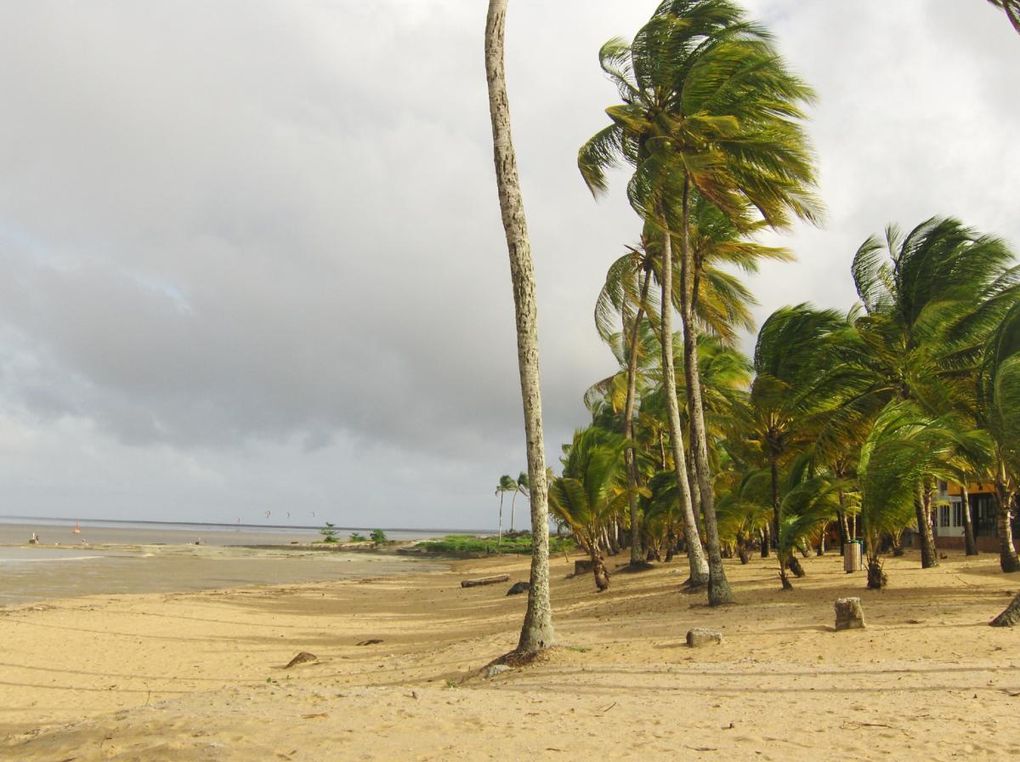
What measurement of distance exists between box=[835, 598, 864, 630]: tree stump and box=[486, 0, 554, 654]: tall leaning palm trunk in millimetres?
3615

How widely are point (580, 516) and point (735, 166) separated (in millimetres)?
8495

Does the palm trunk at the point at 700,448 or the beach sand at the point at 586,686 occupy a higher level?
the palm trunk at the point at 700,448

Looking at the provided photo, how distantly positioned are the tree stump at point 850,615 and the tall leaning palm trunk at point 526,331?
3615 millimetres

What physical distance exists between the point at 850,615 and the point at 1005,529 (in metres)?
10.00

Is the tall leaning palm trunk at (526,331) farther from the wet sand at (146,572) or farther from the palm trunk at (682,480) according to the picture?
the wet sand at (146,572)

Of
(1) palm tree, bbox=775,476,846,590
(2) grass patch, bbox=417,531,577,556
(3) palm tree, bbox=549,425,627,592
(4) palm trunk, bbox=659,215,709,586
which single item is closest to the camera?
(1) palm tree, bbox=775,476,846,590

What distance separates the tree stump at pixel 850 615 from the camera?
9969mm

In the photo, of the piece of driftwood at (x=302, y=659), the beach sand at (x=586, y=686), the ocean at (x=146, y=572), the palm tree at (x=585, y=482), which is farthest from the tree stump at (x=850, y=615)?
the ocean at (x=146, y=572)

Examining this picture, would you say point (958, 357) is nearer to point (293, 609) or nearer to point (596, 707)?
point (596, 707)

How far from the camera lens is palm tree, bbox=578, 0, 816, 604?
46.9 feet

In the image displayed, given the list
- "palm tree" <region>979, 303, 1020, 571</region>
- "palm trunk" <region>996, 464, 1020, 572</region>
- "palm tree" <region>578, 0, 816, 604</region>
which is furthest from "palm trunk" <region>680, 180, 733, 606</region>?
"palm trunk" <region>996, 464, 1020, 572</region>

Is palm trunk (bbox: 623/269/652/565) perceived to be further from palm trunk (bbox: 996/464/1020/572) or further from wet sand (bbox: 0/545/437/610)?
wet sand (bbox: 0/545/437/610)

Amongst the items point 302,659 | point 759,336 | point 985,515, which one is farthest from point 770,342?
point 985,515

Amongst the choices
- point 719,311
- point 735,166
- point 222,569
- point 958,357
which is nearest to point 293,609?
point 719,311
